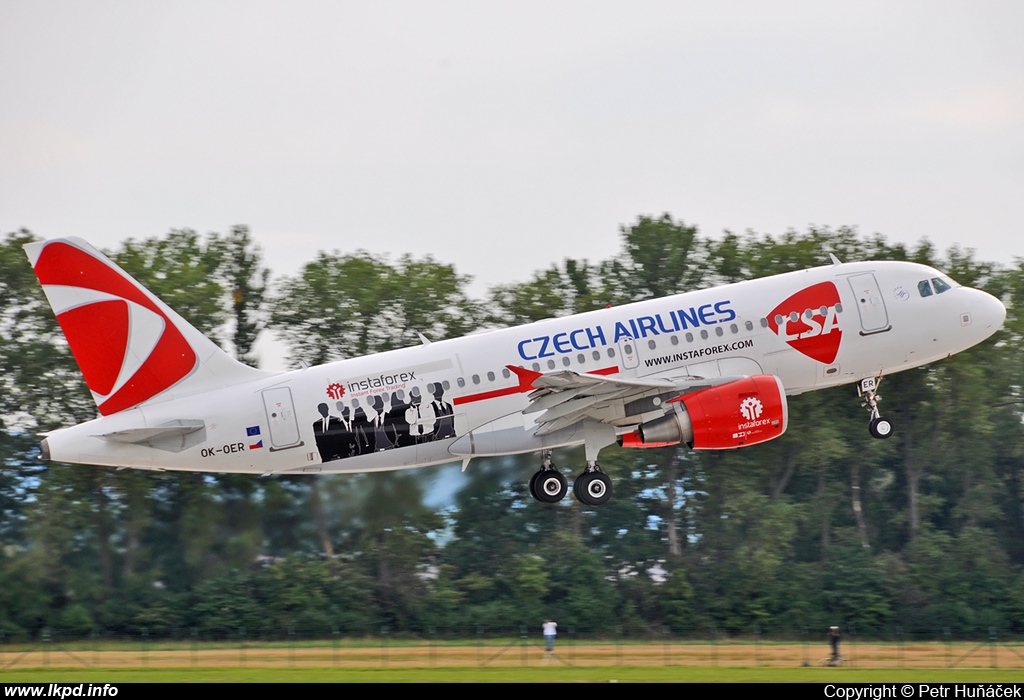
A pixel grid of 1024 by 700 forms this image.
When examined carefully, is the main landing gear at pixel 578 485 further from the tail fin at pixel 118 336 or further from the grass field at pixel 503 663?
the tail fin at pixel 118 336

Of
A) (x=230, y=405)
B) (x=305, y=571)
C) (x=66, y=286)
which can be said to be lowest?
(x=305, y=571)

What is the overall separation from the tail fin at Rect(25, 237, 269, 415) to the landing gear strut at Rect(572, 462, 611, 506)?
9613 millimetres

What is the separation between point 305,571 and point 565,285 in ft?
69.7

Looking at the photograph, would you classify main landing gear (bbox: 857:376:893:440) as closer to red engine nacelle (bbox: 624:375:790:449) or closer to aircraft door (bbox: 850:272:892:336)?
aircraft door (bbox: 850:272:892:336)

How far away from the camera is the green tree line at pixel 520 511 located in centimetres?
4762

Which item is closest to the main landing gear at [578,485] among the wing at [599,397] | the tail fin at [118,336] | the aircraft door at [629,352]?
the wing at [599,397]

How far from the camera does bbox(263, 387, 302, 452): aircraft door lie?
31.5 metres

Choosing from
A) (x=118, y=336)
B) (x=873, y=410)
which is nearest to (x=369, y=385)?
(x=118, y=336)

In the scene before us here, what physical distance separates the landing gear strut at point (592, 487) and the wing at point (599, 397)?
1626mm

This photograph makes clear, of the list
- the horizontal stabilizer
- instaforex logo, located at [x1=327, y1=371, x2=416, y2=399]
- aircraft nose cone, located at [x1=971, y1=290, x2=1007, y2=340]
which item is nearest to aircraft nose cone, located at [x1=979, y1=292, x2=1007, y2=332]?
aircraft nose cone, located at [x1=971, y1=290, x2=1007, y2=340]

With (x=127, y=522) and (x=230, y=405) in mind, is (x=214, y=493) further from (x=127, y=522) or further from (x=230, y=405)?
(x=230, y=405)

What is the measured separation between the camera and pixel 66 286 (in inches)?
1259

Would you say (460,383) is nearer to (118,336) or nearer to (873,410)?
(118,336)

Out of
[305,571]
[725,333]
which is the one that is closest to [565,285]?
[305,571]
